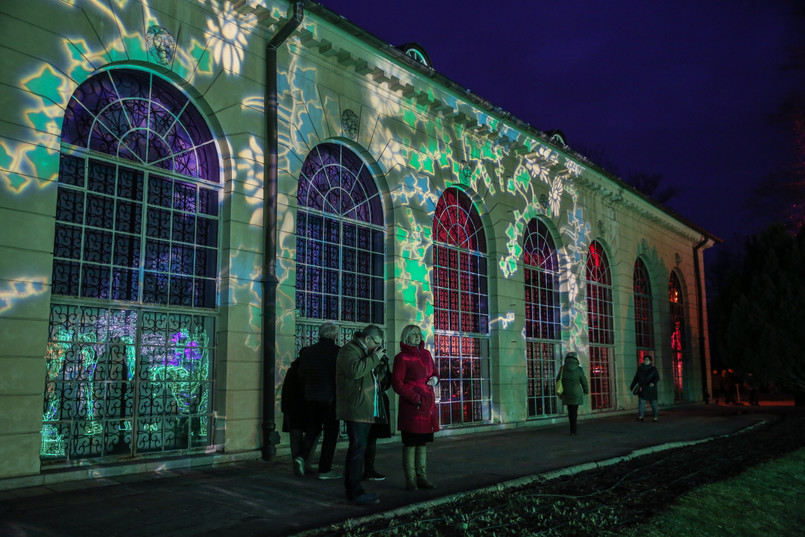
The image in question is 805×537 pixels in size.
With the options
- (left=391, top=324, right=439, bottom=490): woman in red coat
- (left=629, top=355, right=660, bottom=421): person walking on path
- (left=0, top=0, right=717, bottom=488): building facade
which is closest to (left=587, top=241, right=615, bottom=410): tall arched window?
(left=629, top=355, right=660, bottom=421): person walking on path

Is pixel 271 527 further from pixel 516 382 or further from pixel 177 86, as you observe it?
pixel 516 382

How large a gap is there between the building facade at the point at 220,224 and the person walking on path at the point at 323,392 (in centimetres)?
200

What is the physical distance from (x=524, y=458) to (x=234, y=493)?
451 centimetres

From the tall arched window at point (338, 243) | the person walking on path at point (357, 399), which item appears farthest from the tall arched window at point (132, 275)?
the person walking on path at point (357, 399)

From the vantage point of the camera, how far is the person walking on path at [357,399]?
662cm

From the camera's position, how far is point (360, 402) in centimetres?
673

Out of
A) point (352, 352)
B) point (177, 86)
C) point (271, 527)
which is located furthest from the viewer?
point (177, 86)

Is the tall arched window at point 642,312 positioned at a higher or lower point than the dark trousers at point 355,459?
higher

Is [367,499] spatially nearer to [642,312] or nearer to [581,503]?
[581,503]

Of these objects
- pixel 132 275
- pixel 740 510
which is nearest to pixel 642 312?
pixel 740 510

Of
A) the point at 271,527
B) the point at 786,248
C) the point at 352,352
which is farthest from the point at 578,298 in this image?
the point at 271,527

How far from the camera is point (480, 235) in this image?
15.8 meters

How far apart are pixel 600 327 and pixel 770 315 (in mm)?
4574

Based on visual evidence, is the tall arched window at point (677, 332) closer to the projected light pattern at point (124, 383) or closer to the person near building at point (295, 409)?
the person near building at point (295, 409)
